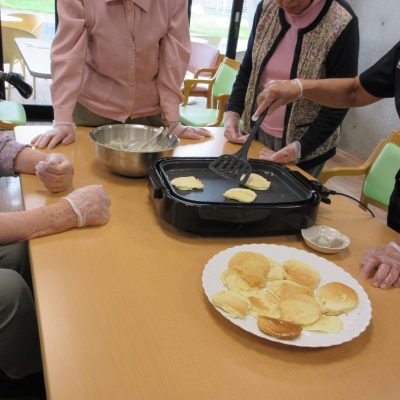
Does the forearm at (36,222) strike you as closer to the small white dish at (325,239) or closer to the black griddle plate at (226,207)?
the black griddle plate at (226,207)

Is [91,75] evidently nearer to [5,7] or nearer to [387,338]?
[387,338]

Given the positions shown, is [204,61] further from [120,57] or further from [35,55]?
[120,57]

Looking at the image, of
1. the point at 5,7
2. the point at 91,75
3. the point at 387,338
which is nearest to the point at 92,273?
the point at 387,338

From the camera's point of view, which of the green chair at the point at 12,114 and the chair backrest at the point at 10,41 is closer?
the green chair at the point at 12,114

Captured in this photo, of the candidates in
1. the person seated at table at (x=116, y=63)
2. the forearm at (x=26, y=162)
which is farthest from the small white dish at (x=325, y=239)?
the forearm at (x=26, y=162)

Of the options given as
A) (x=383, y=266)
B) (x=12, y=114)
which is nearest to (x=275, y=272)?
(x=383, y=266)

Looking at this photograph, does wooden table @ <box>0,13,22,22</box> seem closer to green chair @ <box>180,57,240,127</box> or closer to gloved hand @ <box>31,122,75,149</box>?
green chair @ <box>180,57,240,127</box>

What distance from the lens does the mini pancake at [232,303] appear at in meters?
0.72

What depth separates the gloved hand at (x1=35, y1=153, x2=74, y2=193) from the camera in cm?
108

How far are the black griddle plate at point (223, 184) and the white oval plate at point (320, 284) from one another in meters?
0.14

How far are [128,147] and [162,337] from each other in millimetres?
838

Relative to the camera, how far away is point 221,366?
641mm

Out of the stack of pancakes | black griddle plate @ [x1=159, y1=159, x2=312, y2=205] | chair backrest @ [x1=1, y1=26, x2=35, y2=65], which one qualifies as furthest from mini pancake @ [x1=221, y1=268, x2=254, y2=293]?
chair backrest @ [x1=1, y1=26, x2=35, y2=65]

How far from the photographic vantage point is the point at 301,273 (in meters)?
0.85
